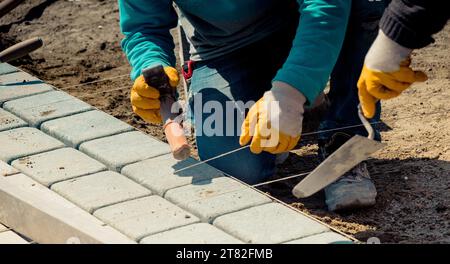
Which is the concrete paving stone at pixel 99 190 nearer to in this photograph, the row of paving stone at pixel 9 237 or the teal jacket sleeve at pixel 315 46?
the row of paving stone at pixel 9 237

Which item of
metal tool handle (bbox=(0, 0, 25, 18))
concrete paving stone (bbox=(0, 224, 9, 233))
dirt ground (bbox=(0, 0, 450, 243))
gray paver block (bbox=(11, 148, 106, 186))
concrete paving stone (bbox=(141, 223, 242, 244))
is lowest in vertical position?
dirt ground (bbox=(0, 0, 450, 243))

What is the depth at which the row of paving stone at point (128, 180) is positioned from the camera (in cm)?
431

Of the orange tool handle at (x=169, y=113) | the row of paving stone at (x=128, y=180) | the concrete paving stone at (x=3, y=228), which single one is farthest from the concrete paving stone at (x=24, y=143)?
the orange tool handle at (x=169, y=113)

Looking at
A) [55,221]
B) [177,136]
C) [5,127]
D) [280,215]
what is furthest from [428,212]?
[5,127]

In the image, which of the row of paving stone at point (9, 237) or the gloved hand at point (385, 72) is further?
the row of paving stone at point (9, 237)

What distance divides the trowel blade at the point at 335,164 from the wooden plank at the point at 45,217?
805 mm

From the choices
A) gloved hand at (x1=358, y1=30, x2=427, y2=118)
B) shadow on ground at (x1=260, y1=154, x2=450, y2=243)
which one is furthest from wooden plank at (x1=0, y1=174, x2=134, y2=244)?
gloved hand at (x1=358, y1=30, x2=427, y2=118)

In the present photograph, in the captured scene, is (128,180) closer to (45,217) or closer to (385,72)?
(45,217)

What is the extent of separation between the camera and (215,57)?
5539 millimetres

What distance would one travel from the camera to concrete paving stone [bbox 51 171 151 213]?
4695 mm

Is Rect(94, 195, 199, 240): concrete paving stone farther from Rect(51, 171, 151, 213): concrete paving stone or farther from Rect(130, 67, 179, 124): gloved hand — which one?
Rect(130, 67, 179, 124): gloved hand

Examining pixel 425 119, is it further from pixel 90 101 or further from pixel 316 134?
pixel 90 101

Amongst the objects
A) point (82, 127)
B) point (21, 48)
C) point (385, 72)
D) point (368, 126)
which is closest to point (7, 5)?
point (21, 48)

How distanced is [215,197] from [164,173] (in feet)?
1.33
